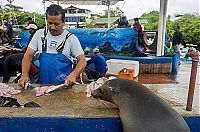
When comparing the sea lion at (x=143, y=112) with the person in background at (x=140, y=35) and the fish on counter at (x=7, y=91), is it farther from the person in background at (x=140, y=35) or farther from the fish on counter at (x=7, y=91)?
the person in background at (x=140, y=35)

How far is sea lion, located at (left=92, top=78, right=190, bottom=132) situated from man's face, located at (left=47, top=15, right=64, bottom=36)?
3.56 ft

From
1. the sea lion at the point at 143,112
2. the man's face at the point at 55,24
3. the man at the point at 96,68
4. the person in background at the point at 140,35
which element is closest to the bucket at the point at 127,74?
the man at the point at 96,68

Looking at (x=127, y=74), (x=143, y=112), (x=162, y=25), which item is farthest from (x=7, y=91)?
(x=162, y=25)

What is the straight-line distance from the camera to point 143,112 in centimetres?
189

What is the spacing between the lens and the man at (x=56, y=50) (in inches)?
120

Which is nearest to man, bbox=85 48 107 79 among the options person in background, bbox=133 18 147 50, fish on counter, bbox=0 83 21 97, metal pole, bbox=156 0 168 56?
fish on counter, bbox=0 83 21 97

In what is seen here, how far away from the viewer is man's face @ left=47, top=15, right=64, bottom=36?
3.00 m

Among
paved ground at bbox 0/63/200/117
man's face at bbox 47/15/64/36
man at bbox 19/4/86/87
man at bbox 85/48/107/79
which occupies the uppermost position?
man's face at bbox 47/15/64/36

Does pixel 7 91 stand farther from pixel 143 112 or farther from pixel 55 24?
pixel 143 112

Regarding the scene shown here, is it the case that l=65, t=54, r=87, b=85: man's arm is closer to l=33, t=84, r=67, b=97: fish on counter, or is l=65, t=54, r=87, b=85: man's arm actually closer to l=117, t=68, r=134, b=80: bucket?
l=33, t=84, r=67, b=97: fish on counter

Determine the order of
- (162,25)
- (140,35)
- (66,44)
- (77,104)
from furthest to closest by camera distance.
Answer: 1. (140,35)
2. (162,25)
3. (66,44)
4. (77,104)

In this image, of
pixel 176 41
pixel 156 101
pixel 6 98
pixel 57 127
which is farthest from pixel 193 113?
pixel 176 41

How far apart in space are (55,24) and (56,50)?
0.95ft

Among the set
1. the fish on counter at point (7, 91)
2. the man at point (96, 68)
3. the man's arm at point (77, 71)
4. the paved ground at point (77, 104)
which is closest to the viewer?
the paved ground at point (77, 104)
